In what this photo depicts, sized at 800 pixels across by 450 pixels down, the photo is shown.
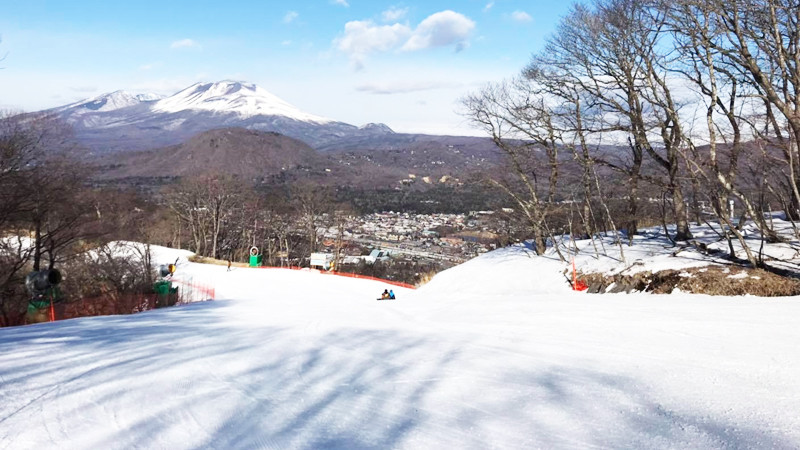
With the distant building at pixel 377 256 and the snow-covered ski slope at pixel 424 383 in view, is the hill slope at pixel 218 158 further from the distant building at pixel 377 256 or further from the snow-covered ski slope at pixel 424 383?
the snow-covered ski slope at pixel 424 383

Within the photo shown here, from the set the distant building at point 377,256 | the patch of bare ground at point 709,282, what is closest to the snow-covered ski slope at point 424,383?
the patch of bare ground at point 709,282

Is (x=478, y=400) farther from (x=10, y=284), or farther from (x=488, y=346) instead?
(x=10, y=284)

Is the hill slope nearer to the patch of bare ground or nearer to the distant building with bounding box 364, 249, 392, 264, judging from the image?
the distant building with bounding box 364, 249, 392, 264

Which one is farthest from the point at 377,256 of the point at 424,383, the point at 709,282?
the point at 424,383

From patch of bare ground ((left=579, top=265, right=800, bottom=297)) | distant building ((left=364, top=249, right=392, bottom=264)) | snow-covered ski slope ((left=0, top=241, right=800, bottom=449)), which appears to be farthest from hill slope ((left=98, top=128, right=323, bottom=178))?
snow-covered ski slope ((left=0, top=241, right=800, bottom=449))

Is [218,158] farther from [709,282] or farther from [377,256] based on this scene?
[709,282]
